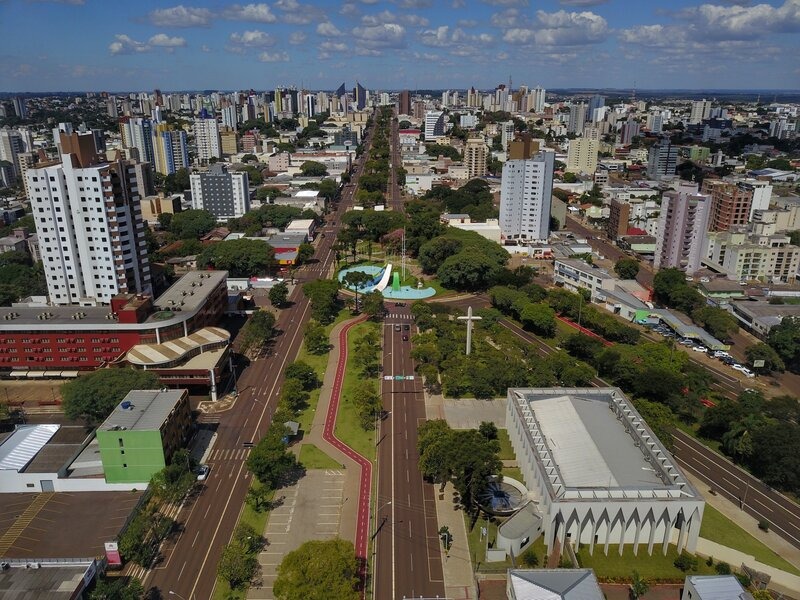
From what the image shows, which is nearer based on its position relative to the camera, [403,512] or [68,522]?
[68,522]

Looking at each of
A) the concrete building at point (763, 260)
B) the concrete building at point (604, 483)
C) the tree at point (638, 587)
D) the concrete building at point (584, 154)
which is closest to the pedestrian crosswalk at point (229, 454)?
the concrete building at point (604, 483)

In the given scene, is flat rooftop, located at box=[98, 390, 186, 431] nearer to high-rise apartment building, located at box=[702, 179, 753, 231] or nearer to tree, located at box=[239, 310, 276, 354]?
tree, located at box=[239, 310, 276, 354]

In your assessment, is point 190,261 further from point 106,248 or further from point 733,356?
point 733,356

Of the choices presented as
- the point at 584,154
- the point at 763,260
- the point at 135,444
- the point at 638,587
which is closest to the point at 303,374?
the point at 135,444

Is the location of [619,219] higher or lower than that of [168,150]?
lower

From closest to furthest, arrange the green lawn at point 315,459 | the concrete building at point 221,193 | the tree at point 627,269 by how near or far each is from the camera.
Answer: the green lawn at point 315,459 < the tree at point 627,269 < the concrete building at point 221,193

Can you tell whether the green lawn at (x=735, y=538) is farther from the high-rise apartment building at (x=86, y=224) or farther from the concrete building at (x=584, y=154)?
the concrete building at (x=584, y=154)

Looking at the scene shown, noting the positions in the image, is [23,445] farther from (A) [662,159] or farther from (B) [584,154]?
(A) [662,159]
